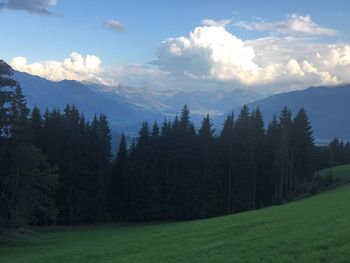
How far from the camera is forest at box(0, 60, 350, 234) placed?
7138 centimetres

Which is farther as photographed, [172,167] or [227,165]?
[227,165]

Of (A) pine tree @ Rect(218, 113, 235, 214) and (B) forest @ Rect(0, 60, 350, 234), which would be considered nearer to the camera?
(B) forest @ Rect(0, 60, 350, 234)

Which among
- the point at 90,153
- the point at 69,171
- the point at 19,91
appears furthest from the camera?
the point at 90,153

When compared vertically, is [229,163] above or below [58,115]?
below

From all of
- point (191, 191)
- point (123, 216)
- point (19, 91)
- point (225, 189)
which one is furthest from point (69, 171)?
point (19, 91)

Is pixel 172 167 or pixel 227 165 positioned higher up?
pixel 227 165

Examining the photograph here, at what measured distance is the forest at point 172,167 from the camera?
71.4 m

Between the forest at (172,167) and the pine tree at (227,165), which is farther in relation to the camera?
the pine tree at (227,165)

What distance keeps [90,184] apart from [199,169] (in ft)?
58.6

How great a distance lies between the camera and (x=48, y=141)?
71.1 metres

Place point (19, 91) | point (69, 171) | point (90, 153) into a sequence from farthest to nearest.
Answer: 1. point (90, 153)
2. point (69, 171)
3. point (19, 91)

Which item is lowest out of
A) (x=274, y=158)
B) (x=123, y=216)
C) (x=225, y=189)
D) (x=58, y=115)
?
(x=123, y=216)

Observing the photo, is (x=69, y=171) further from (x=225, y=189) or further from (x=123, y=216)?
(x=225, y=189)

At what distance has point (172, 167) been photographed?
76000mm
